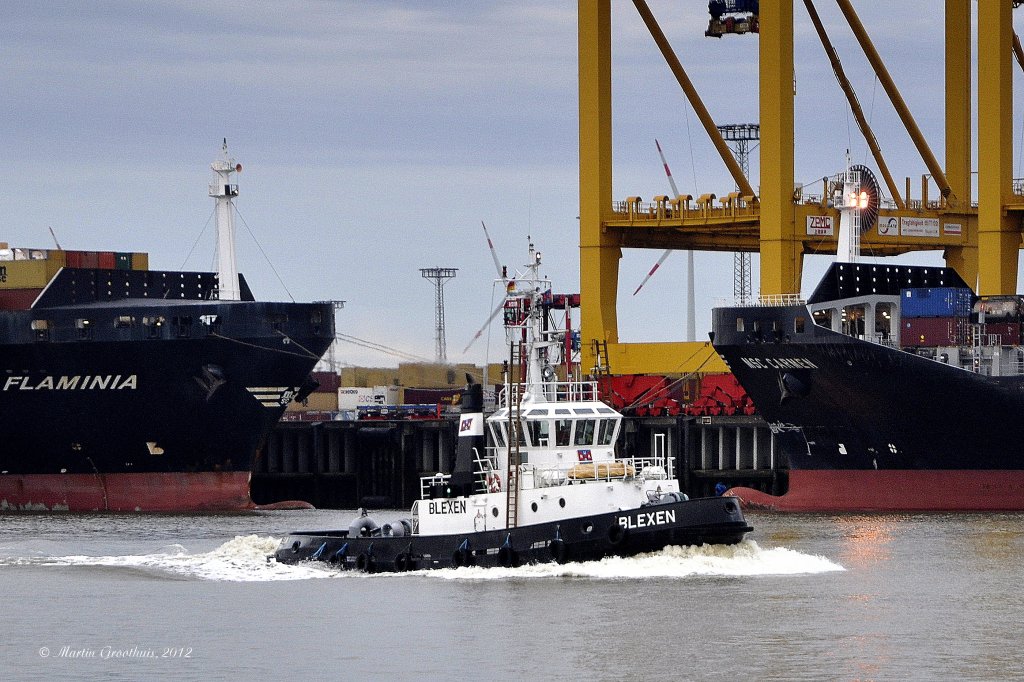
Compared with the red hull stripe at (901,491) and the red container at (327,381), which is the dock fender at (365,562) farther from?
the red container at (327,381)

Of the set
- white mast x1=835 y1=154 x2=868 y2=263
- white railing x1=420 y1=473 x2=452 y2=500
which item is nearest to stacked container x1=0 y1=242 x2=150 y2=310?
white railing x1=420 y1=473 x2=452 y2=500

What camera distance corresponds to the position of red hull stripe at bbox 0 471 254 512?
66.5 meters

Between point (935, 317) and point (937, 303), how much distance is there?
25.6 inches

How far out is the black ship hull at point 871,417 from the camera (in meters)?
60.1

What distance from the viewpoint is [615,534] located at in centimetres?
4028

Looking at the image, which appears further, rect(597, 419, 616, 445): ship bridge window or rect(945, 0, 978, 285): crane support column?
rect(945, 0, 978, 285): crane support column

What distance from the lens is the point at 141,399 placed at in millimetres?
66375

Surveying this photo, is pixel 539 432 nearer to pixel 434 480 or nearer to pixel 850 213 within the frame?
Result: pixel 434 480

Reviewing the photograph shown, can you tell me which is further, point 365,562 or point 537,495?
point 365,562

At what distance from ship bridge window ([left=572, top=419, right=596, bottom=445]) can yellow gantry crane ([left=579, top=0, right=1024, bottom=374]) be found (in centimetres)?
2950

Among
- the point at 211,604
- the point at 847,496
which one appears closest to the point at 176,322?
the point at 847,496

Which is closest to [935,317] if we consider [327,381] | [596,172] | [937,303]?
[937,303]

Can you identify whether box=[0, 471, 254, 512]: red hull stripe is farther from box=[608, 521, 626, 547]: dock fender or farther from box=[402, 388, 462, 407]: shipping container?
box=[402, 388, 462, 407]: shipping container

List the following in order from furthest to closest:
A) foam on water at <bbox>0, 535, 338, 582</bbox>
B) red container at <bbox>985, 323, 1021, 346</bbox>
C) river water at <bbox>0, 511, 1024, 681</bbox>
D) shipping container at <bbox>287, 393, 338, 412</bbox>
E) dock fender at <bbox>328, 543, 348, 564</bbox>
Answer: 1. shipping container at <bbox>287, 393, 338, 412</bbox>
2. red container at <bbox>985, 323, 1021, 346</bbox>
3. foam on water at <bbox>0, 535, 338, 582</bbox>
4. dock fender at <bbox>328, 543, 348, 564</bbox>
5. river water at <bbox>0, 511, 1024, 681</bbox>
